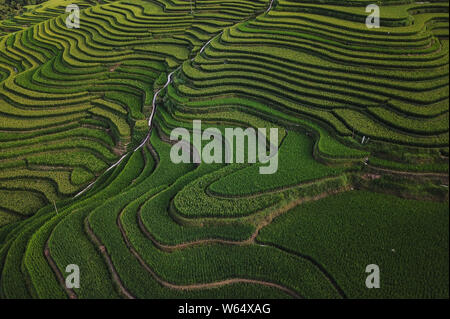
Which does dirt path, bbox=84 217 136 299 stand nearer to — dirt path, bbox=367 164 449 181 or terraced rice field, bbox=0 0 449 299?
terraced rice field, bbox=0 0 449 299

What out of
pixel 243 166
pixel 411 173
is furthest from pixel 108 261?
pixel 411 173

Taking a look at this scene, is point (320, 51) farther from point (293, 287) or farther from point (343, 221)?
point (293, 287)

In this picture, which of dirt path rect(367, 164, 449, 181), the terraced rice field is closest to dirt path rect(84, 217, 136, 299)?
the terraced rice field

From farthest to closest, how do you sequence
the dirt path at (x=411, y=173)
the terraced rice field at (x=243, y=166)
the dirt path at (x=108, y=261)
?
the dirt path at (x=411, y=173) < the terraced rice field at (x=243, y=166) < the dirt path at (x=108, y=261)

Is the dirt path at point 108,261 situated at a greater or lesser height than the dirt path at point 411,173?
lesser

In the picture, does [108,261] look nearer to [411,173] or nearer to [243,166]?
[243,166]

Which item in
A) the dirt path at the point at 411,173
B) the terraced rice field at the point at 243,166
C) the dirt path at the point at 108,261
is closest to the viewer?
the dirt path at the point at 108,261

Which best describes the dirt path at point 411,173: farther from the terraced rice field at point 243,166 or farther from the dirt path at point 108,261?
the dirt path at point 108,261

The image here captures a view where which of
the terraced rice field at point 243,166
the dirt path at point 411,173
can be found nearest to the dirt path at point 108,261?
the terraced rice field at point 243,166

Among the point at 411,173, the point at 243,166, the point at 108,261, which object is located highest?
the point at 243,166
